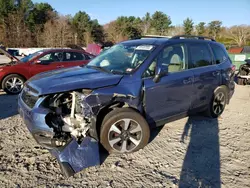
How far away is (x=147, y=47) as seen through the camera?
403 centimetres

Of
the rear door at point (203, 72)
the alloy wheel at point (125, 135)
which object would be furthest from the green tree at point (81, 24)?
the alloy wheel at point (125, 135)

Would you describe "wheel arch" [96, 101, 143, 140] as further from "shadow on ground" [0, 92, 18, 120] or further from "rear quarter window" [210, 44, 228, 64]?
"shadow on ground" [0, 92, 18, 120]

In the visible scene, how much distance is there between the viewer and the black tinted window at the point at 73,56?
809 centimetres

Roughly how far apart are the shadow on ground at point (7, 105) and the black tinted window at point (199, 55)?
433 cm

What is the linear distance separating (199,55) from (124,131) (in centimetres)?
239

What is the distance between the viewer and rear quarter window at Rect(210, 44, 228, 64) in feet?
16.6

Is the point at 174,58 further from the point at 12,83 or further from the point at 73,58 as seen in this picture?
the point at 12,83

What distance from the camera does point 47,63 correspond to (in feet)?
25.2

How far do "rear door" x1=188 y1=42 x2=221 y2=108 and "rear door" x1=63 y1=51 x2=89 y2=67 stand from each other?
471cm

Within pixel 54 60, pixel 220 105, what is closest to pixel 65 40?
pixel 54 60

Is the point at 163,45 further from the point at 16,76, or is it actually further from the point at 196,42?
the point at 16,76

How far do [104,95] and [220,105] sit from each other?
3.31m

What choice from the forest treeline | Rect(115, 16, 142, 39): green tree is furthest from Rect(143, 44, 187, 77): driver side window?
Rect(115, 16, 142, 39): green tree

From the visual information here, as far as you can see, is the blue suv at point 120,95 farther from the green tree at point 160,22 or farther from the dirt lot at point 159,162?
the green tree at point 160,22
